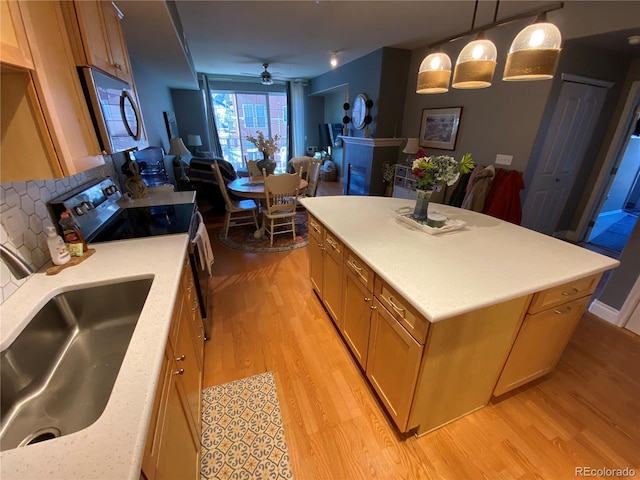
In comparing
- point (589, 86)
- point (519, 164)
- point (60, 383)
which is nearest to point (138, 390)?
point (60, 383)

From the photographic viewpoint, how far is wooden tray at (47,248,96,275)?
1208 mm

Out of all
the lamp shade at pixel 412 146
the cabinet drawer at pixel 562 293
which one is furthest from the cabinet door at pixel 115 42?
the lamp shade at pixel 412 146

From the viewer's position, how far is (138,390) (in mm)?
700

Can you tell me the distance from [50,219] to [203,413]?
1.32 m

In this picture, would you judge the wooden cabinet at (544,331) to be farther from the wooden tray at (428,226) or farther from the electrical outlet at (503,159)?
the electrical outlet at (503,159)

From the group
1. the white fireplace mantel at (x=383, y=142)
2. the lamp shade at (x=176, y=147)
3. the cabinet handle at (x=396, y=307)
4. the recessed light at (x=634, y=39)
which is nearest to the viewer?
the cabinet handle at (x=396, y=307)

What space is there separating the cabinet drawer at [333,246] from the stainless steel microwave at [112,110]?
127 centimetres

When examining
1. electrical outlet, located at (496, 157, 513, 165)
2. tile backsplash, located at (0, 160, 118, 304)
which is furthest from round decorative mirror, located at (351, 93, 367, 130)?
tile backsplash, located at (0, 160, 118, 304)

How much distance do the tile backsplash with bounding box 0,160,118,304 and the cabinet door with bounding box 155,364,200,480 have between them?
76cm

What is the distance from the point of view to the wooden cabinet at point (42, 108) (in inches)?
33.4

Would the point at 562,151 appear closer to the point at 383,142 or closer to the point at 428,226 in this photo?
the point at 383,142

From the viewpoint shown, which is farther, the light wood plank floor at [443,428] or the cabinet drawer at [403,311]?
the light wood plank floor at [443,428]

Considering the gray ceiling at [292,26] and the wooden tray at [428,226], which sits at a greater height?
the gray ceiling at [292,26]

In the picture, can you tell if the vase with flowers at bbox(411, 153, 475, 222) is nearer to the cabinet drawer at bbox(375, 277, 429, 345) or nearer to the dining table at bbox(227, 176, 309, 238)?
the cabinet drawer at bbox(375, 277, 429, 345)
